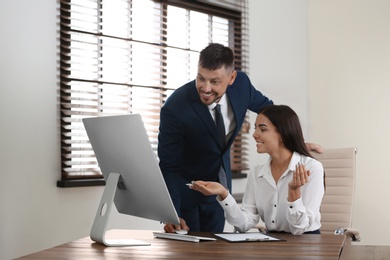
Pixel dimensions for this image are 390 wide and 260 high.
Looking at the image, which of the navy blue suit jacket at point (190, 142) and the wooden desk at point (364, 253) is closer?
the wooden desk at point (364, 253)

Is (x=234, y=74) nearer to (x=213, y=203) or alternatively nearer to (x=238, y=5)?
(x=213, y=203)

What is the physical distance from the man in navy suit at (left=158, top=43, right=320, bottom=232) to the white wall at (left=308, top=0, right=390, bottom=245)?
2233mm

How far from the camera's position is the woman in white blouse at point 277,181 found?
2598 millimetres

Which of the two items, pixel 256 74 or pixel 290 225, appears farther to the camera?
pixel 256 74

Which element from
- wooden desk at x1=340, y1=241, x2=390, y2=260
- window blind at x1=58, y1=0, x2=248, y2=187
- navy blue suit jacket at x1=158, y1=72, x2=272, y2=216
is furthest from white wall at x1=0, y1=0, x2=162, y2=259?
wooden desk at x1=340, y1=241, x2=390, y2=260

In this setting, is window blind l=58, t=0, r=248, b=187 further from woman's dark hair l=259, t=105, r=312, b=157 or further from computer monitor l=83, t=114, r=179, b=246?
woman's dark hair l=259, t=105, r=312, b=157

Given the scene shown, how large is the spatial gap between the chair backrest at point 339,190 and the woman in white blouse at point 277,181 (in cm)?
79

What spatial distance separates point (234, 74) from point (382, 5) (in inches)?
104

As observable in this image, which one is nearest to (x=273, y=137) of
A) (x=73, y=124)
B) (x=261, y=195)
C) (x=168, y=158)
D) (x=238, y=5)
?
(x=261, y=195)

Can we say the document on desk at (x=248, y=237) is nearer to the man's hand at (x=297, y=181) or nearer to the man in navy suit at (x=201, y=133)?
the man's hand at (x=297, y=181)

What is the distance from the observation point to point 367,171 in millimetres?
5160

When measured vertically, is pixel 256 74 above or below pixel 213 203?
above

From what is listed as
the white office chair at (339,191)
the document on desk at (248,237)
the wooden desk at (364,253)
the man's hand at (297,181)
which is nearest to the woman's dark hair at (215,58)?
the man's hand at (297,181)

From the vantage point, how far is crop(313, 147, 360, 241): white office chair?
3.40 m
